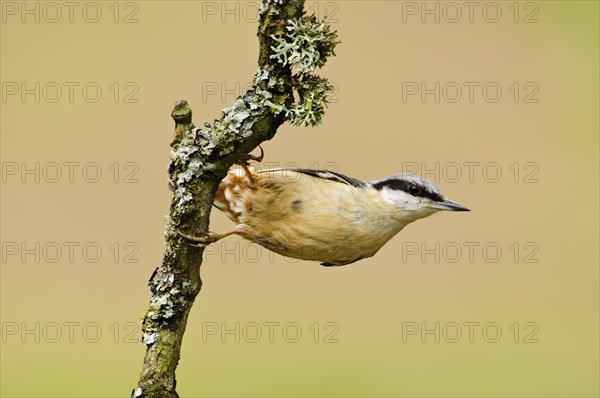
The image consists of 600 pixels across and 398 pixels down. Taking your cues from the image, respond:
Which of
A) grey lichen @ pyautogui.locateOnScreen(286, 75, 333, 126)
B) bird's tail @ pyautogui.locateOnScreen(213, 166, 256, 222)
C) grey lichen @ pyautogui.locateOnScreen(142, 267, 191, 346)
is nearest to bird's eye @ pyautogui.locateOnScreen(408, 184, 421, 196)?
bird's tail @ pyautogui.locateOnScreen(213, 166, 256, 222)

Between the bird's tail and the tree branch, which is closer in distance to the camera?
the tree branch

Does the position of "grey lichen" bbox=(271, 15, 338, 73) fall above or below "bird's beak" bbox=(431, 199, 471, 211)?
above

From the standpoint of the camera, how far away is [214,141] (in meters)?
2.94

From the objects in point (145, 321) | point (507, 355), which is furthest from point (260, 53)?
point (507, 355)

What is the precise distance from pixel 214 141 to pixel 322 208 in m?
1.04

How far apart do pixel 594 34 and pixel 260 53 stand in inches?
337

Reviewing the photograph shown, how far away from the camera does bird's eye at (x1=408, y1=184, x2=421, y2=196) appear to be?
12.9 feet

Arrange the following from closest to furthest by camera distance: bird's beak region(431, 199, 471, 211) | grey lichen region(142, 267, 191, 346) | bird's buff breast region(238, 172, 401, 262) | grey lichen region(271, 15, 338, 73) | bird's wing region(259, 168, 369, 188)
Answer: grey lichen region(271, 15, 338, 73)
grey lichen region(142, 267, 191, 346)
bird's buff breast region(238, 172, 401, 262)
bird's beak region(431, 199, 471, 211)
bird's wing region(259, 168, 369, 188)

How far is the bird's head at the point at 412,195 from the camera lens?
12.9 feet

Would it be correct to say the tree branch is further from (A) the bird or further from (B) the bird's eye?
(B) the bird's eye

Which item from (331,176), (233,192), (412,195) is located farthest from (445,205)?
(233,192)

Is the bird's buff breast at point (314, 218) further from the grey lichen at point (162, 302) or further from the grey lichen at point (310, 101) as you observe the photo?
the grey lichen at point (310, 101)

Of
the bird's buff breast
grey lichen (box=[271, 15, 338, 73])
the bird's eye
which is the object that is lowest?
the bird's buff breast

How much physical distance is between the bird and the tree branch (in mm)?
665
